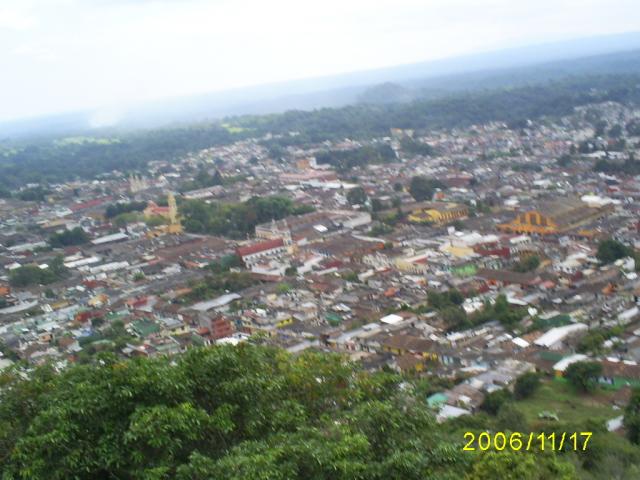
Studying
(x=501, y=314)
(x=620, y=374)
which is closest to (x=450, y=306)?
(x=501, y=314)

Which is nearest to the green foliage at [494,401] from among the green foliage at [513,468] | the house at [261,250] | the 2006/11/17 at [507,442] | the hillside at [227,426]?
the 2006/11/17 at [507,442]

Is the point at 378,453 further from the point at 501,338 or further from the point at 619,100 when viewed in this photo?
the point at 619,100

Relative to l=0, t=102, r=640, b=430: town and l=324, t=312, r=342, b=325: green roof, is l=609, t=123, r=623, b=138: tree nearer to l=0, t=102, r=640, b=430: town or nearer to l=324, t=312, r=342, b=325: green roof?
l=0, t=102, r=640, b=430: town

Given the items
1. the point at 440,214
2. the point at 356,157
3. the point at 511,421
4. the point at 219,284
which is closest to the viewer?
the point at 511,421

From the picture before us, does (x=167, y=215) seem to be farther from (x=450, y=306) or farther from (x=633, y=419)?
(x=633, y=419)

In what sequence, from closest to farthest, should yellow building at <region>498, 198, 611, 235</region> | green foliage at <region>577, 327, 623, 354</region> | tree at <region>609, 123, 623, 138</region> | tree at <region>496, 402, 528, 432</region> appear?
1. tree at <region>496, 402, 528, 432</region>
2. green foliage at <region>577, 327, 623, 354</region>
3. yellow building at <region>498, 198, 611, 235</region>
4. tree at <region>609, 123, 623, 138</region>

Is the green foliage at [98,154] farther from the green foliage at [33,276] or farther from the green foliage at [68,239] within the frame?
the green foliage at [33,276]

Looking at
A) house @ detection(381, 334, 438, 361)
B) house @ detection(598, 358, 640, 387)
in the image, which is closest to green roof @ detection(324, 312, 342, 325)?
house @ detection(381, 334, 438, 361)
